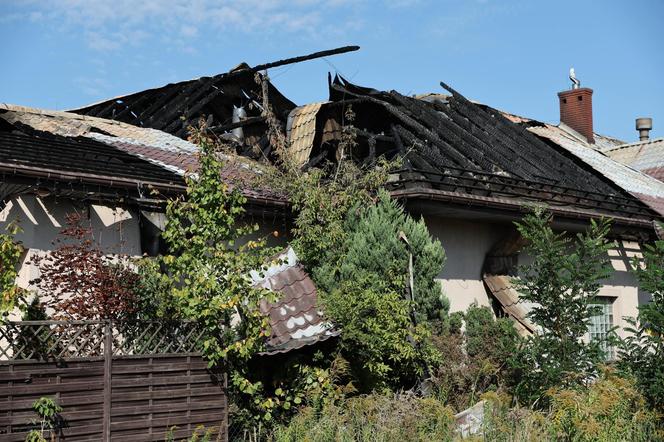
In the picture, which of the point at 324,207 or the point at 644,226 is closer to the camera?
the point at 324,207

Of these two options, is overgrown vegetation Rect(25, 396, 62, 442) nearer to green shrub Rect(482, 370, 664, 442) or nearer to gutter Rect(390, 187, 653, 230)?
green shrub Rect(482, 370, 664, 442)

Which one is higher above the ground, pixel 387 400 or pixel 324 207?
pixel 324 207

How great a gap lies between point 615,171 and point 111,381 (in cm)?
1396

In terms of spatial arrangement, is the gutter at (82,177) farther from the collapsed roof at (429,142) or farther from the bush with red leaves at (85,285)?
the collapsed roof at (429,142)

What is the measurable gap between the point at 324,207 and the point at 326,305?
1.48 metres

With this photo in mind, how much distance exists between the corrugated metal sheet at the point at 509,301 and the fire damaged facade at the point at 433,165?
0.08ft

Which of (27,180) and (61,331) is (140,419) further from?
(27,180)

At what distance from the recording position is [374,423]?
980 centimetres

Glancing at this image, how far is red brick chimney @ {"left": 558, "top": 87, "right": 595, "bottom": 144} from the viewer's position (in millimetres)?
25547

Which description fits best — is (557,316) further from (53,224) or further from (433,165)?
(53,224)

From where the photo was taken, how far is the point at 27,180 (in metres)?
10.9

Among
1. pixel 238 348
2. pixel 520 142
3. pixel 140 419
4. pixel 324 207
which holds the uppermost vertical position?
pixel 520 142

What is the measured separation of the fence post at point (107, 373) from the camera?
30.2ft

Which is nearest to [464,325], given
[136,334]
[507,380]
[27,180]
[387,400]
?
[507,380]
